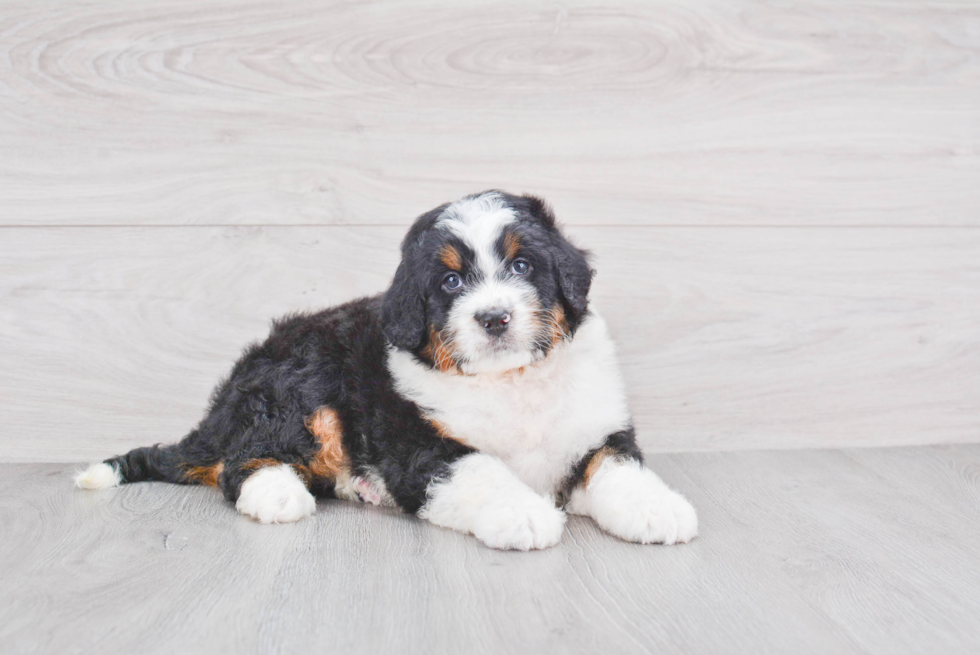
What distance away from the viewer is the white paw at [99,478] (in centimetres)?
268

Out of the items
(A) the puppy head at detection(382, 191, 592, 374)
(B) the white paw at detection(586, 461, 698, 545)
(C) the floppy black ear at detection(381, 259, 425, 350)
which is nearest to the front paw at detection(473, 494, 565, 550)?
(B) the white paw at detection(586, 461, 698, 545)

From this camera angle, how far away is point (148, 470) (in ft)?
8.98

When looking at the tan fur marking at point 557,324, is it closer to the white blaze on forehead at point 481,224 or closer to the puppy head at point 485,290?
the puppy head at point 485,290

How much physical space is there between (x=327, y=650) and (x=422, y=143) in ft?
6.53

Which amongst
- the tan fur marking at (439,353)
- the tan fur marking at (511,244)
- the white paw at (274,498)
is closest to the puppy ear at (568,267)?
the tan fur marking at (511,244)

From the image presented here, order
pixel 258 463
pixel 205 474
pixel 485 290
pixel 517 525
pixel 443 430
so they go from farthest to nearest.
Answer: pixel 205 474, pixel 258 463, pixel 443 430, pixel 485 290, pixel 517 525

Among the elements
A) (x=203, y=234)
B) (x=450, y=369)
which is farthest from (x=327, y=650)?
(x=203, y=234)

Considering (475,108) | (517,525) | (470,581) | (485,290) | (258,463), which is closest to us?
(470,581)

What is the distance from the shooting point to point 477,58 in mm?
3090

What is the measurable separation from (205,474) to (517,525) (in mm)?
1121

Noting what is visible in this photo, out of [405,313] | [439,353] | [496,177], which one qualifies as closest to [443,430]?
[439,353]

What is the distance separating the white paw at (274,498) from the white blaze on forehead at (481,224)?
2.59ft

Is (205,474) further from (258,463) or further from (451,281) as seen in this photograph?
(451,281)

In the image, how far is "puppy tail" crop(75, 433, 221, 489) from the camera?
267cm
